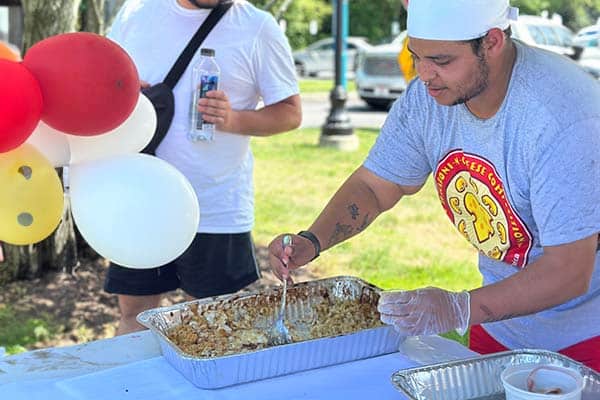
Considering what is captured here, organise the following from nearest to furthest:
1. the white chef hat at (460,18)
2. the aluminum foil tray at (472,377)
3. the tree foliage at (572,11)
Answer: the aluminum foil tray at (472,377) < the white chef hat at (460,18) < the tree foliage at (572,11)

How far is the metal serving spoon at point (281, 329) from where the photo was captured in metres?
1.79

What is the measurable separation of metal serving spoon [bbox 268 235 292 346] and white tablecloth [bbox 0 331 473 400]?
13cm

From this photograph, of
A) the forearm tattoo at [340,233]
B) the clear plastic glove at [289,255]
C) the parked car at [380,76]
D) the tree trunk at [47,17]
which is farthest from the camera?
the parked car at [380,76]

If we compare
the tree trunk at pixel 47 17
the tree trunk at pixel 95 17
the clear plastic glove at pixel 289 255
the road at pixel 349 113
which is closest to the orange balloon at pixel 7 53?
the clear plastic glove at pixel 289 255

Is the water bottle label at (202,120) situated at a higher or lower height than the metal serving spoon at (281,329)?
higher

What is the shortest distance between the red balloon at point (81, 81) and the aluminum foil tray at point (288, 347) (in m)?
0.46

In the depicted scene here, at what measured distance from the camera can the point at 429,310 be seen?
1551 millimetres

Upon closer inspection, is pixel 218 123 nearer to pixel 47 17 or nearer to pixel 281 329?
pixel 281 329

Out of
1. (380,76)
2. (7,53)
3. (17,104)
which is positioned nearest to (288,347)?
(17,104)

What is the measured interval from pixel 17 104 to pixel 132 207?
299mm

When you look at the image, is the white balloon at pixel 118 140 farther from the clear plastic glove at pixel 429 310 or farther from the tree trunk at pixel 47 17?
the tree trunk at pixel 47 17

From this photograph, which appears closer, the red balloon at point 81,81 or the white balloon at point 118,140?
the red balloon at point 81,81

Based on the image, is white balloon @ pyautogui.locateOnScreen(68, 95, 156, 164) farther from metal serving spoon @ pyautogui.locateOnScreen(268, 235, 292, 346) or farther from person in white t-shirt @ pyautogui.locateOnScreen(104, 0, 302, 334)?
person in white t-shirt @ pyautogui.locateOnScreen(104, 0, 302, 334)

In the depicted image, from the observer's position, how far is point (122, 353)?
184cm
